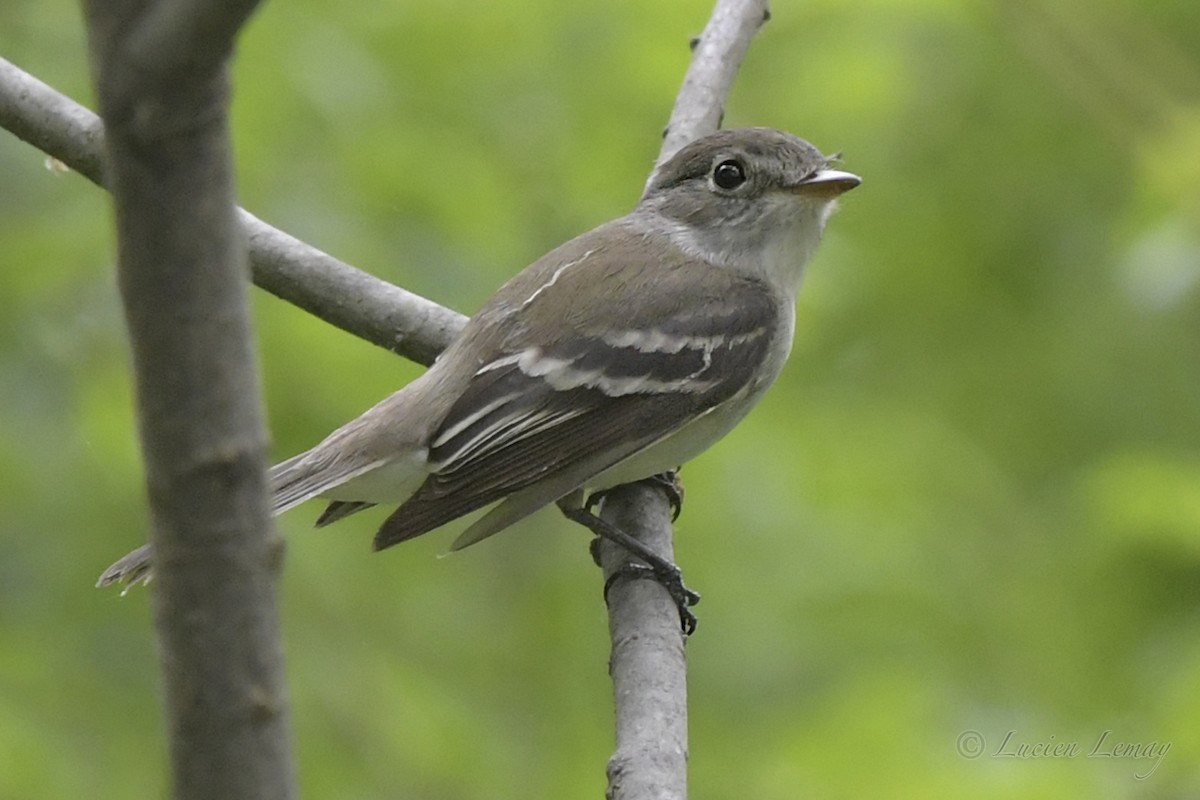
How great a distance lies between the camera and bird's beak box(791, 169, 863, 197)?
443 cm

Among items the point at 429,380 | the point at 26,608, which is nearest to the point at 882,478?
the point at 429,380

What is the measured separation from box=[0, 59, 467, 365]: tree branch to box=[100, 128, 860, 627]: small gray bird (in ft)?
0.55

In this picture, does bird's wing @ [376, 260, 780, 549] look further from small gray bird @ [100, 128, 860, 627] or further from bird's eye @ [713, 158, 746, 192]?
bird's eye @ [713, 158, 746, 192]

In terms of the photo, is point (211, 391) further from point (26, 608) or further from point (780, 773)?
point (26, 608)

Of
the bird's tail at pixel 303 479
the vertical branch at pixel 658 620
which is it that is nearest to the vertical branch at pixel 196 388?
the vertical branch at pixel 658 620

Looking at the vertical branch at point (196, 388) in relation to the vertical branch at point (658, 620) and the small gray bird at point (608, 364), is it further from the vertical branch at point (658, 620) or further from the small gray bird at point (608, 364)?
the small gray bird at point (608, 364)

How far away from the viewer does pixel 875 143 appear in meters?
6.37

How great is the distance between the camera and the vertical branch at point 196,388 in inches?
50.7

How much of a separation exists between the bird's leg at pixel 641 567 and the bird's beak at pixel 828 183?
1223mm

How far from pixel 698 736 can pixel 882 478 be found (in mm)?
1250

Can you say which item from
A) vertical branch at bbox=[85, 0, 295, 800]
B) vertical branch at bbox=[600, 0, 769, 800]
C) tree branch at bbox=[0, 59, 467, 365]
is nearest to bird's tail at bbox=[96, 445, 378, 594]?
tree branch at bbox=[0, 59, 467, 365]

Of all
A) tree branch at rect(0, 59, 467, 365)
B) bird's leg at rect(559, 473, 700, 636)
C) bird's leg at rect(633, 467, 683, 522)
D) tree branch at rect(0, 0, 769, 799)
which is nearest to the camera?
tree branch at rect(0, 0, 769, 799)

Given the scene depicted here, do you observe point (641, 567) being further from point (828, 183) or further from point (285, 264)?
point (828, 183)

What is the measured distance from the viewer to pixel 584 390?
4180 mm
